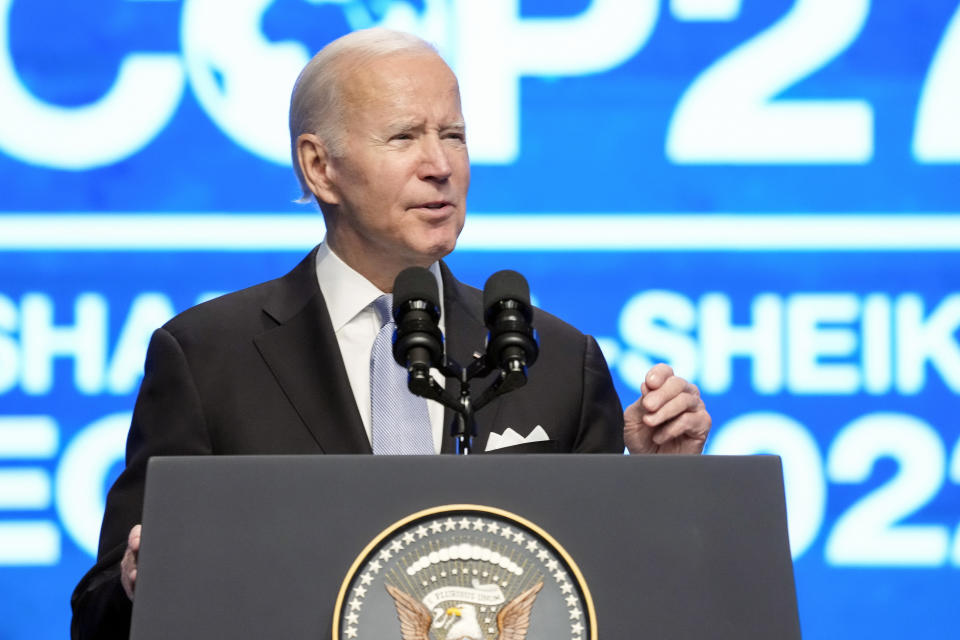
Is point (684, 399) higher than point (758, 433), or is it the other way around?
point (758, 433)

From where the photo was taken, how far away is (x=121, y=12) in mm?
3205

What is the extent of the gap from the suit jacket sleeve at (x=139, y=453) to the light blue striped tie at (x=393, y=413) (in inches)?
10.3

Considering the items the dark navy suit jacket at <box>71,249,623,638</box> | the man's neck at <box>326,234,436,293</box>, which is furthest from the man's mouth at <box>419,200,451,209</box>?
the dark navy suit jacket at <box>71,249,623,638</box>

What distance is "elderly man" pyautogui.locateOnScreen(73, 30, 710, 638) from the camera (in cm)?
185

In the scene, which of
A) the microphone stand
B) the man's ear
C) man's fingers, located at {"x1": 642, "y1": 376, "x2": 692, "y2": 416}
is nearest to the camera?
the microphone stand

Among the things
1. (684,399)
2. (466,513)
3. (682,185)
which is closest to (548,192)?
(682,185)

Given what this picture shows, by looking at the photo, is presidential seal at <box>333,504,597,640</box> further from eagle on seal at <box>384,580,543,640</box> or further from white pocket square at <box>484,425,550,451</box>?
white pocket square at <box>484,425,550,451</box>

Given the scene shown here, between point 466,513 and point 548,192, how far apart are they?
204cm

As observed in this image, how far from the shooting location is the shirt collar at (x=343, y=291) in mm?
2004

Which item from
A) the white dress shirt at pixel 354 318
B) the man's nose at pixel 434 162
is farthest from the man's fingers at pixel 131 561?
the man's nose at pixel 434 162

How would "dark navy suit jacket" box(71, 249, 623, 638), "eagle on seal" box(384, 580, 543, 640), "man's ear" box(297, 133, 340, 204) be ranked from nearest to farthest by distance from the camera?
"eagle on seal" box(384, 580, 543, 640) < "dark navy suit jacket" box(71, 249, 623, 638) < "man's ear" box(297, 133, 340, 204)

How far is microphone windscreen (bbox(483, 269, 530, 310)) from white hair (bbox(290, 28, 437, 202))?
69 cm

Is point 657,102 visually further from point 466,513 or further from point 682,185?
point 466,513

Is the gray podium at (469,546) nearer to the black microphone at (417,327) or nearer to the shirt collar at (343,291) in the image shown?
the black microphone at (417,327)
